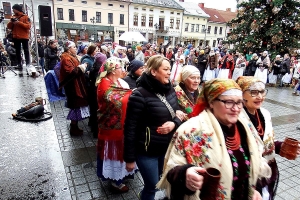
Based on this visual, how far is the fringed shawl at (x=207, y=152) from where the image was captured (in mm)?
1562

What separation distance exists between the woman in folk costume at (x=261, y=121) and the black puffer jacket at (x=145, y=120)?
0.77m

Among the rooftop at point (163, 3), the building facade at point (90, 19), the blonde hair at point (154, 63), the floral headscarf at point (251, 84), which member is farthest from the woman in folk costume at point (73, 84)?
the rooftop at point (163, 3)

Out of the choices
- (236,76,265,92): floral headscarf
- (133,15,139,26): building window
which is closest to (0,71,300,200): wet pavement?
(236,76,265,92): floral headscarf

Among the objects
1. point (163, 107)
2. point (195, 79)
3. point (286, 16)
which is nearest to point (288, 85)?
point (286, 16)

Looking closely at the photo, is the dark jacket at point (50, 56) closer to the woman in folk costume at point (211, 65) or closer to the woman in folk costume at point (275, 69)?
the woman in folk costume at point (211, 65)

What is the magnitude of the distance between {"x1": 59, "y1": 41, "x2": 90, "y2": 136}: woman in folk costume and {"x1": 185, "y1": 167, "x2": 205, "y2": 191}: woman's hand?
147 inches

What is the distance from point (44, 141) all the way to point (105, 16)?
47882 millimetres

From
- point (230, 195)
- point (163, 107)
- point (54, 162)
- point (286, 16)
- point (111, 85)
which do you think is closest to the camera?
point (230, 195)

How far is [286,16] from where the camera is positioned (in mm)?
13219

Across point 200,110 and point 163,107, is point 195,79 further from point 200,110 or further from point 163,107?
point 200,110

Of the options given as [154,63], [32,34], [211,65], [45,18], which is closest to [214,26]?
[211,65]

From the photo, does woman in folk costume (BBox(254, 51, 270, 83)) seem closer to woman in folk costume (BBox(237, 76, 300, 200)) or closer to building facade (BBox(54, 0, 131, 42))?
woman in folk costume (BBox(237, 76, 300, 200))

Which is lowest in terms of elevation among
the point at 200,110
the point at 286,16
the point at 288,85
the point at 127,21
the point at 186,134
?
the point at 288,85

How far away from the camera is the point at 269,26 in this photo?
13742mm
